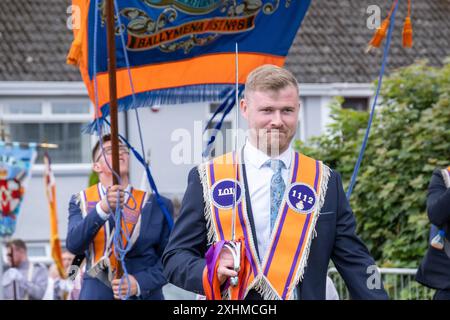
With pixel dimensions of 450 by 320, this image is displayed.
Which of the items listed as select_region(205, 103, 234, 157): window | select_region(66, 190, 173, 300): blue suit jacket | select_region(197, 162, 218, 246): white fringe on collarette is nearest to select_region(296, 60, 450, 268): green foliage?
select_region(205, 103, 234, 157): window

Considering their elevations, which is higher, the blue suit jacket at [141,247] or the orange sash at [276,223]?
the orange sash at [276,223]

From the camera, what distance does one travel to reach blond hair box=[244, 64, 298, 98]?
4734mm

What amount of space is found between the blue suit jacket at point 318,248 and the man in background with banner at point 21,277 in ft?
29.5

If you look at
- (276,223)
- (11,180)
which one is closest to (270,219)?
(276,223)

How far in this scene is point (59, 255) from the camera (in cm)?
1451

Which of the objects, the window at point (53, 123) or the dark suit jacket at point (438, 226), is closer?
the dark suit jacket at point (438, 226)

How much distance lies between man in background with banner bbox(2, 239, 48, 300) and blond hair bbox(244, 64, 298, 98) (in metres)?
9.17

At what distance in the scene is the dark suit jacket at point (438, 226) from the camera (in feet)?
21.8

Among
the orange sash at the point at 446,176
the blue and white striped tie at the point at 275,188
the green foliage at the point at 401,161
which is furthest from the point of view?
the green foliage at the point at 401,161

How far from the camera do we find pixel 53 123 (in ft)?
68.4

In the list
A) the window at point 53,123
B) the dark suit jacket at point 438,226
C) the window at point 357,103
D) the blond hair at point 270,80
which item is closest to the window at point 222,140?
the dark suit jacket at point 438,226

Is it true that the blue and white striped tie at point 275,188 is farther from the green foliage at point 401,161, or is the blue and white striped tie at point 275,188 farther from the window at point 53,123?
the window at point 53,123

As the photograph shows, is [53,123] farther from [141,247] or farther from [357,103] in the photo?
[141,247]
